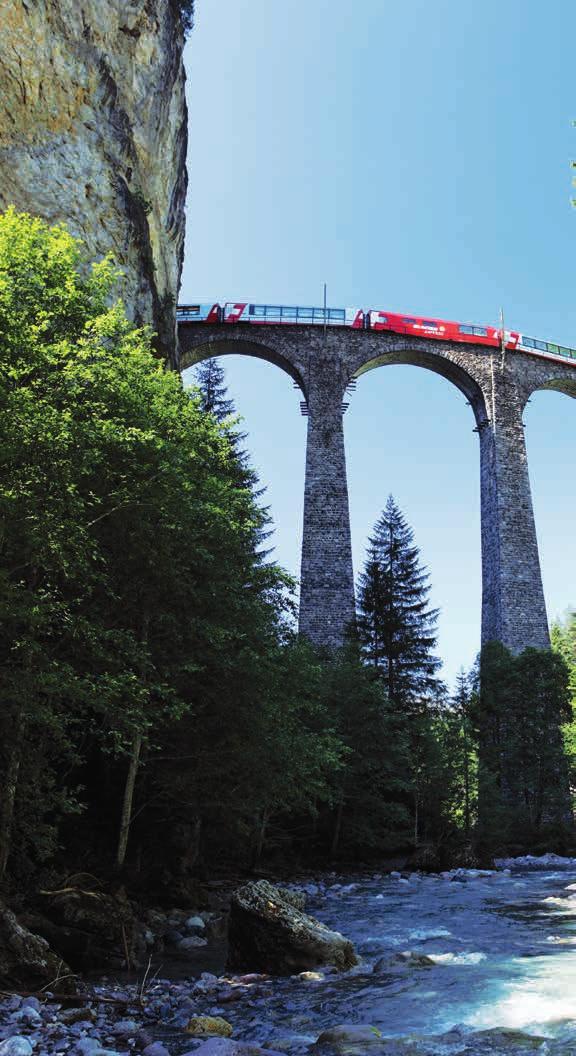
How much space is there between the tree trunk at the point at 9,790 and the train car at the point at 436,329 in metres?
34.2

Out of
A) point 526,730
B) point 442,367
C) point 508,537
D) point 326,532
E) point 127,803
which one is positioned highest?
point 442,367

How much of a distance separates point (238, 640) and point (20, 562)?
17.4ft

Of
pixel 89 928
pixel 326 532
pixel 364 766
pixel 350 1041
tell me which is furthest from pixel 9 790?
pixel 326 532

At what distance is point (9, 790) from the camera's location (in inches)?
356

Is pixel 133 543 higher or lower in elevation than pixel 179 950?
higher

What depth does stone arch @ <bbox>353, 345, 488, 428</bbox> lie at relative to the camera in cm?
4003

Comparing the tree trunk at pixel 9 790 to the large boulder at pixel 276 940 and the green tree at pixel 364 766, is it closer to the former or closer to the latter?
the large boulder at pixel 276 940

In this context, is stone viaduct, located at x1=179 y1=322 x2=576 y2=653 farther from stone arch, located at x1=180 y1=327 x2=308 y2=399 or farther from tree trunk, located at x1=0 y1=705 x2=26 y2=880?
tree trunk, located at x1=0 y1=705 x2=26 y2=880

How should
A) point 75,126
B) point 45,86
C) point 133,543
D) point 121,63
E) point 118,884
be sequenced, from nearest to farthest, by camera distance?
point 133,543 < point 118,884 < point 45,86 < point 75,126 < point 121,63

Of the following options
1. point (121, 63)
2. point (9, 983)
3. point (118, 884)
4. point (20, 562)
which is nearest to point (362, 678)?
point (118, 884)

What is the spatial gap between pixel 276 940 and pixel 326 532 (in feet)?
89.7

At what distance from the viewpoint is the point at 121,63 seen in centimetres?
2445

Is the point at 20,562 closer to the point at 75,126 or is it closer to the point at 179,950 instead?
the point at 179,950

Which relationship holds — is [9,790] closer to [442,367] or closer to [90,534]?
[90,534]
